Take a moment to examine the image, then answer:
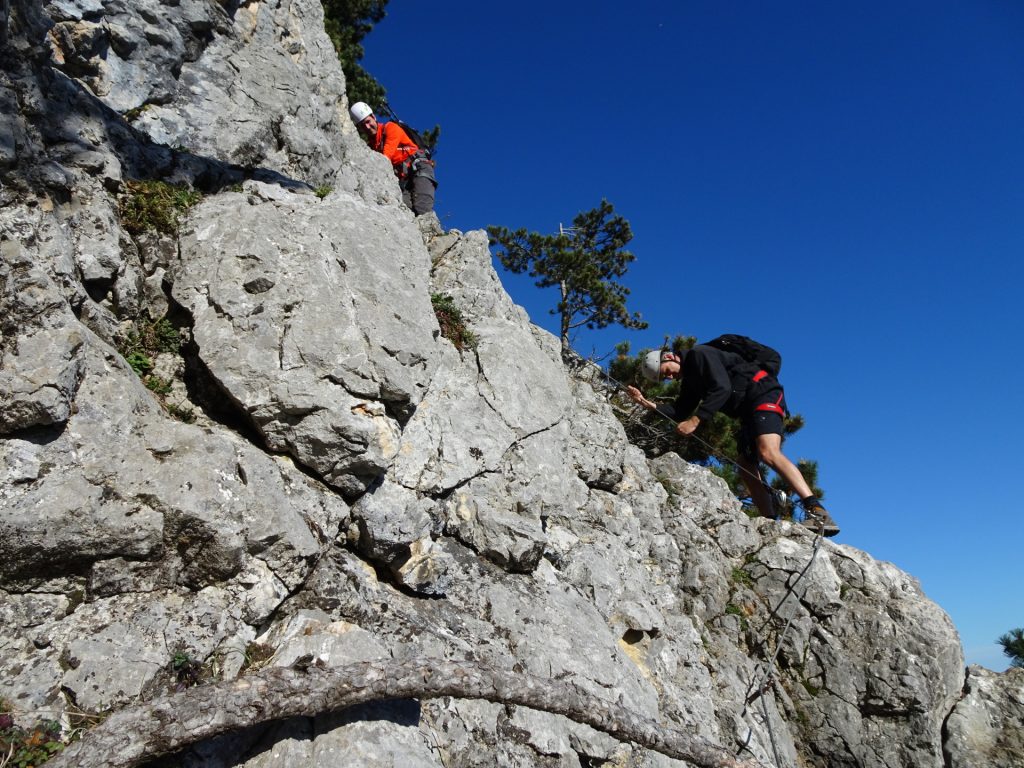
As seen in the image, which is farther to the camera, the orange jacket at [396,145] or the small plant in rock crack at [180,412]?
the orange jacket at [396,145]

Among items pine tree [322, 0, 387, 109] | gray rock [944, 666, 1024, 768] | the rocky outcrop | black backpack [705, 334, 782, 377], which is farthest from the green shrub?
pine tree [322, 0, 387, 109]

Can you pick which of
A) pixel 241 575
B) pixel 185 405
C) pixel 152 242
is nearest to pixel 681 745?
pixel 241 575

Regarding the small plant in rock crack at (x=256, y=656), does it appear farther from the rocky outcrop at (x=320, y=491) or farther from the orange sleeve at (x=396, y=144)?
the orange sleeve at (x=396, y=144)

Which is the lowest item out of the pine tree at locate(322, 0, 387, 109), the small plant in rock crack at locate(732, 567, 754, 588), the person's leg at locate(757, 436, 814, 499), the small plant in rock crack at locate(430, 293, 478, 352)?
the small plant in rock crack at locate(732, 567, 754, 588)

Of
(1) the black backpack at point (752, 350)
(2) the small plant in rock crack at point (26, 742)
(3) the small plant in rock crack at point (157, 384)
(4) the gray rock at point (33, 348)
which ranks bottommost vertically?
(2) the small plant in rock crack at point (26, 742)

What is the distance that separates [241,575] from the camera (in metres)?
5.41

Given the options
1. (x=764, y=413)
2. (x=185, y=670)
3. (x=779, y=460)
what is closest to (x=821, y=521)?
(x=779, y=460)

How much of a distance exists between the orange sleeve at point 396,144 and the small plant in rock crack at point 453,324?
6.36 m

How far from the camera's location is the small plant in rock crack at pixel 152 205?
291 inches

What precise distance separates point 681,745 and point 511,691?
2246 millimetres

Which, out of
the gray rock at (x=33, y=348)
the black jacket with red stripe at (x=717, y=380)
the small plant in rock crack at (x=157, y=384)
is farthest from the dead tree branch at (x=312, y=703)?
the black jacket with red stripe at (x=717, y=380)

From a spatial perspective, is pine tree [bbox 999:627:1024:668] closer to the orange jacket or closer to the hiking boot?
the hiking boot

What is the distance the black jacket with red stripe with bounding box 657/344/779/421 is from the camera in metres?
11.0

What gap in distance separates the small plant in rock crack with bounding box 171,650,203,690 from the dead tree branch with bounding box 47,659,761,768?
1.45ft
